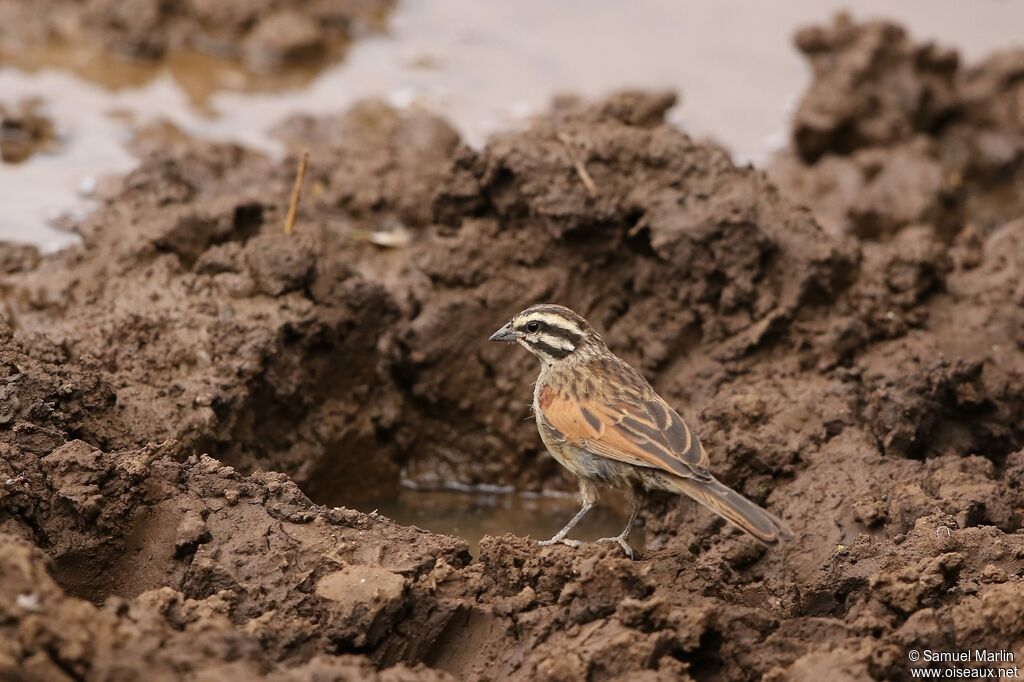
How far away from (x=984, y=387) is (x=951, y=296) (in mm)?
1230

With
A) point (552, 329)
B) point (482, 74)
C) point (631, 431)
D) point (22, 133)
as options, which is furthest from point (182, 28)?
point (631, 431)

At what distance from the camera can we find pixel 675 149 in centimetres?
927

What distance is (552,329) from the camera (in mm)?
7961

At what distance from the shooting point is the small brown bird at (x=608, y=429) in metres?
6.79

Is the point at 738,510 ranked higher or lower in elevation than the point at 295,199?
lower

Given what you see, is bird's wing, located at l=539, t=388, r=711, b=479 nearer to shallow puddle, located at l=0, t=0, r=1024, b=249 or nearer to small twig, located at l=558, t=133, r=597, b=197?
small twig, located at l=558, t=133, r=597, b=197

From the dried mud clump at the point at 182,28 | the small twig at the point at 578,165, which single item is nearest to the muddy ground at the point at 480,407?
the small twig at the point at 578,165

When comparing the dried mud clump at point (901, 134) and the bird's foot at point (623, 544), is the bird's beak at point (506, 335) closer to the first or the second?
the bird's foot at point (623, 544)

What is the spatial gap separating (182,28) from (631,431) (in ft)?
28.2

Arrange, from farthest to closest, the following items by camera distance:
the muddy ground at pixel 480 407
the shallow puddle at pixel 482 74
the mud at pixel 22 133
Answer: the shallow puddle at pixel 482 74
the mud at pixel 22 133
the muddy ground at pixel 480 407

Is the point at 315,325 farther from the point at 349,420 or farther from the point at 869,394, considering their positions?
the point at 869,394

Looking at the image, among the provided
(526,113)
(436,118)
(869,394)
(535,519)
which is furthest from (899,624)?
(526,113)

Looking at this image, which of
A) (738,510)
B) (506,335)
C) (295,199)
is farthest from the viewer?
(295,199)

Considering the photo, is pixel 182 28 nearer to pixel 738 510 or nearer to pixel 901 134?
pixel 901 134
